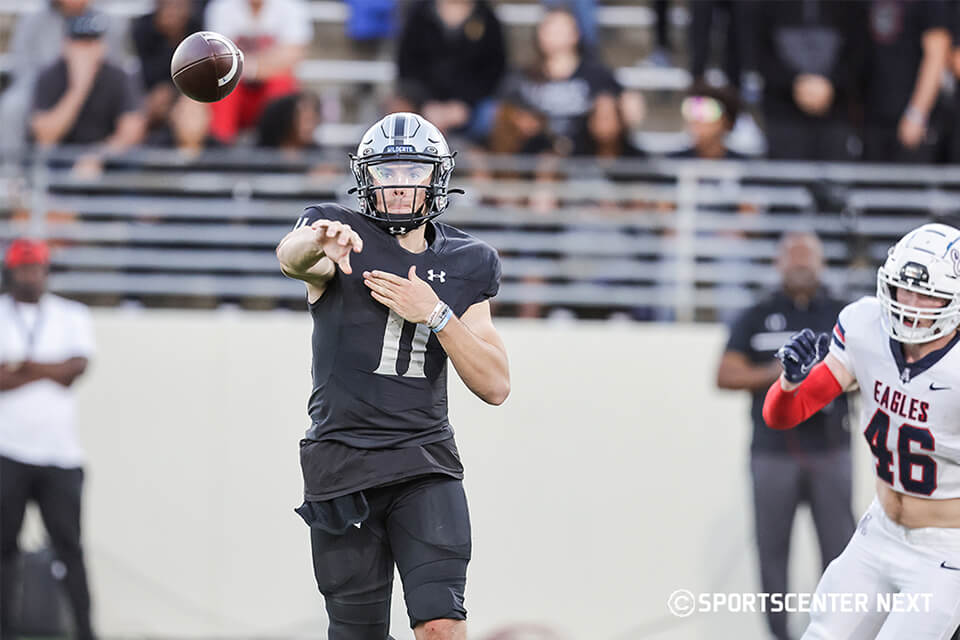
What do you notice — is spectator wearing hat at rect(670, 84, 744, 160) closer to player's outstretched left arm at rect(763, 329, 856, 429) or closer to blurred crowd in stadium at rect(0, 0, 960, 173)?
blurred crowd in stadium at rect(0, 0, 960, 173)

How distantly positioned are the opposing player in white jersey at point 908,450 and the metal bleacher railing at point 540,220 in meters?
3.98

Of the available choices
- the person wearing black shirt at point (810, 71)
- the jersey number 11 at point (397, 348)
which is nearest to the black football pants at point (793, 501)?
the person wearing black shirt at point (810, 71)

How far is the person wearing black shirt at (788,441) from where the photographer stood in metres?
8.13

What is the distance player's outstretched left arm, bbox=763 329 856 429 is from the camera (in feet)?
17.3

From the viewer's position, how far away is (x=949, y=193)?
9.19 metres

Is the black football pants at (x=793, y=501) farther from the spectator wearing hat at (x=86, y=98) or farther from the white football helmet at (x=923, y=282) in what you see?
the spectator wearing hat at (x=86, y=98)

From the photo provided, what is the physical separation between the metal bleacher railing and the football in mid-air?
12.3ft

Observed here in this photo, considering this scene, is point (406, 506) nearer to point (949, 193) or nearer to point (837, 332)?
point (837, 332)

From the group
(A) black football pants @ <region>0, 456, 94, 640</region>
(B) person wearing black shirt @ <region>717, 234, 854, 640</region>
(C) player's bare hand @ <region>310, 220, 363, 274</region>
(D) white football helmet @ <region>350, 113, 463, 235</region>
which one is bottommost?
(A) black football pants @ <region>0, 456, 94, 640</region>

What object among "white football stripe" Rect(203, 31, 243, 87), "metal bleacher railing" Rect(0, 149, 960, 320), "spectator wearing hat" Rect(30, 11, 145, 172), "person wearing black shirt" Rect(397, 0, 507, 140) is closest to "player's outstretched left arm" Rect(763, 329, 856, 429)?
"white football stripe" Rect(203, 31, 243, 87)

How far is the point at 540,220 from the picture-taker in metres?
9.33

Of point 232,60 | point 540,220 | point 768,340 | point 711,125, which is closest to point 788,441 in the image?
point 768,340

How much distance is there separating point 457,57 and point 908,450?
204 inches

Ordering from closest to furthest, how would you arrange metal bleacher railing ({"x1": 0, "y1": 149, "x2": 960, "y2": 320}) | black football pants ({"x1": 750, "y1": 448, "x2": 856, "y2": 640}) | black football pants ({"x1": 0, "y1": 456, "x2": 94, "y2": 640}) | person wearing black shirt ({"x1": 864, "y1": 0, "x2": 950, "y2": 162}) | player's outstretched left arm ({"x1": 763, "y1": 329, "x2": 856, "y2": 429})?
player's outstretched left arm ({"x1": 763, "y1": 329, "x2": 856, "y2": 429})
black football pants ({"x1": 750, "y1": 448, "x2": 856, "y2": 640})
black football pants ({"x1": 0, "y1": 456, "x2": 94, "y2": 640})
person wearing black shirt ({"x1": 864, "y1": 0, "x2": 950, "y2": 162})
metal bleacher railing ({"x1": 0, "y1": 149, "x2": 960, "y2": 320})
